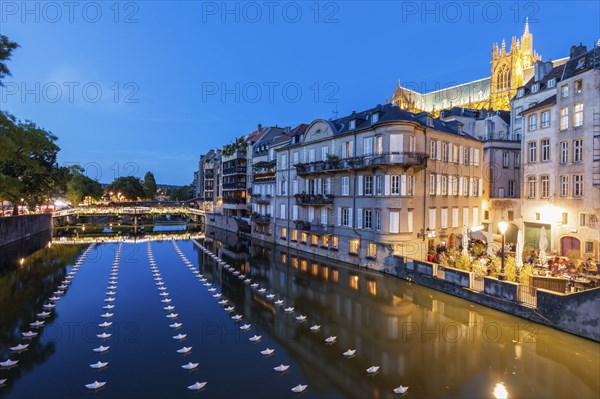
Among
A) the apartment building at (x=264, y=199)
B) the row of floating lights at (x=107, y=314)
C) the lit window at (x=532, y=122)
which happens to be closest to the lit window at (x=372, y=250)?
the lit window at (x=532, y=122)

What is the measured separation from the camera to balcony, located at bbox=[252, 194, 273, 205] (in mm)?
Result: 54119

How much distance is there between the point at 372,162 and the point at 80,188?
319 ft

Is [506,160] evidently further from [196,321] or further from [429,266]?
[196,321]

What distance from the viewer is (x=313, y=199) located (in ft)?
132

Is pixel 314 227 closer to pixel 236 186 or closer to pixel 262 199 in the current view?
pixel 262 199

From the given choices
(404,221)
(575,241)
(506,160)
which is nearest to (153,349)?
(404,221)

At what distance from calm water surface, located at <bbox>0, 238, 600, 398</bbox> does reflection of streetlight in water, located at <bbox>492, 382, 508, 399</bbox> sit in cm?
7

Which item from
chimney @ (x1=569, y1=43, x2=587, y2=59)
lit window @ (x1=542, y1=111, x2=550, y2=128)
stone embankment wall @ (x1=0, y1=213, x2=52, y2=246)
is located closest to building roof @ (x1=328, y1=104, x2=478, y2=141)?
lit window @ (x1=542, y1=111, x2=550, y2=128)

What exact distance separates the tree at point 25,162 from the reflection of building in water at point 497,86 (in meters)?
83.3

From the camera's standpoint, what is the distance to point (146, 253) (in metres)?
45.5

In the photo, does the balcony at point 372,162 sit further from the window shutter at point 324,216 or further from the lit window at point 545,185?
the lit window at point 545,185

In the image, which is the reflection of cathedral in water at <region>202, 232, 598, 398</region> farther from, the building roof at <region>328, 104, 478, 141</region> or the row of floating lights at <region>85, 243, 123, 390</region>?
the building roof at <region>328, 104, 478, 141</region>

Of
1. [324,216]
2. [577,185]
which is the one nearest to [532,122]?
[577,185]

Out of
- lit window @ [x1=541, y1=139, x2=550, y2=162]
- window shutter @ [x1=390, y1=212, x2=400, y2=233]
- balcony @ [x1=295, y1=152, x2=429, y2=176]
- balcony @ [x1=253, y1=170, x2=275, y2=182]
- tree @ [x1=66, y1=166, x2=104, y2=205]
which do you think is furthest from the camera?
tree @ [x1=66, y1=166, x2=104, y2=205]
